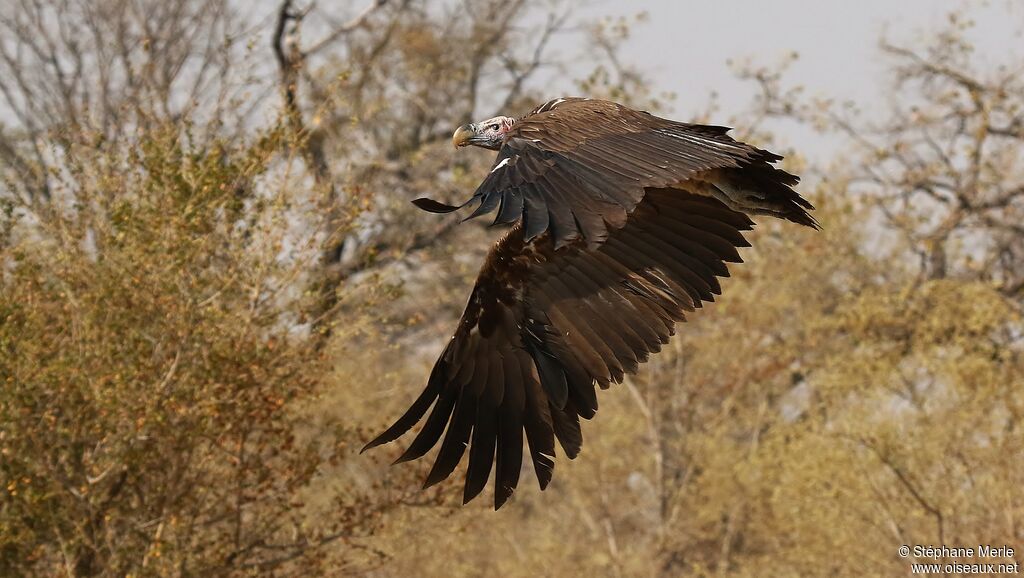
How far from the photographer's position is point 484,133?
8945mm

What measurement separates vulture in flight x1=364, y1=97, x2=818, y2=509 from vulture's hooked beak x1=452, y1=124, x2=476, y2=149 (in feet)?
3.30

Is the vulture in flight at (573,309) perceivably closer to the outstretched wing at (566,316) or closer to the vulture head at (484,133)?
the outstretched wing at (566,316)

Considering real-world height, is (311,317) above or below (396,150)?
below

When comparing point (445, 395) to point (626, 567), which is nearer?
point (445, 395)

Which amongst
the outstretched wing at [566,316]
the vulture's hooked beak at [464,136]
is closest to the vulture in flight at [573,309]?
the outstretched wing at [566,316]

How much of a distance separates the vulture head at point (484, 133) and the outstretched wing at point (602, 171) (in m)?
Answer: 1.15

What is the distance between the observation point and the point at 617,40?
24.6 m

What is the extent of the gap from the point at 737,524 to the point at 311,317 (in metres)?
13.4

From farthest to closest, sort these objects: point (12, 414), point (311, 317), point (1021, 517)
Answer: point (1021, 517)
point (311, 317)
point (12, 414)

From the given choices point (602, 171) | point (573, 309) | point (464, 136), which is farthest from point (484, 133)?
point (602, 171)

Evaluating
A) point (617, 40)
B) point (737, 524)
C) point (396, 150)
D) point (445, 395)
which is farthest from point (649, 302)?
point (396, 150)

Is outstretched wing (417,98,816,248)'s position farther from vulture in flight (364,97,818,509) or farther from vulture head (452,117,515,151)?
vulture head (452,117,515,151)

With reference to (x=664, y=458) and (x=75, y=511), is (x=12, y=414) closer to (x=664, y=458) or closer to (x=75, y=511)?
(x=75, y=511)

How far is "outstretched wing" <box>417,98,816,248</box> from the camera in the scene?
554 centimetres
